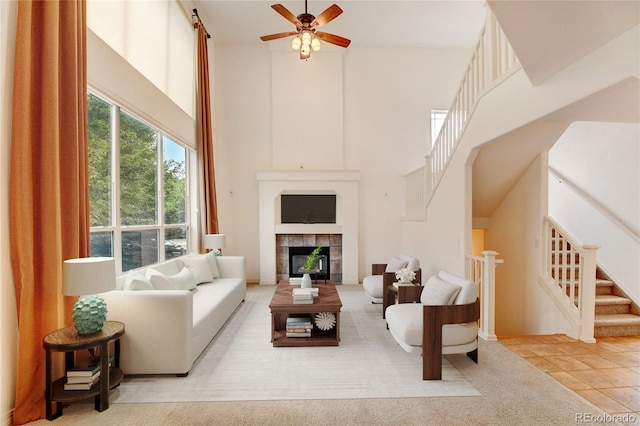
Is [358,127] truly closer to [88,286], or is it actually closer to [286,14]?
[286,14]

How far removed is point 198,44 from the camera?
5773mm

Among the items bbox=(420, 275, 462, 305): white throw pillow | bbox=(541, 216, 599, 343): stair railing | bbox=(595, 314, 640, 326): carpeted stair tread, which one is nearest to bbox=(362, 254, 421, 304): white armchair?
bbox=(420, 275, 462, 305): white throw pillow

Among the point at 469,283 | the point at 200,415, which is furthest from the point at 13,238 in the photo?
the point at 469,283

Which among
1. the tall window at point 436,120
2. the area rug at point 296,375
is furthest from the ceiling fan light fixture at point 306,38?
the tall window at point 436,120

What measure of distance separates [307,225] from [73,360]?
4634 mm

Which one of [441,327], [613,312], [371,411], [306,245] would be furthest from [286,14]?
[613,312]

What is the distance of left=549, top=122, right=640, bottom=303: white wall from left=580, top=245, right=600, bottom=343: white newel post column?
1.01 metres

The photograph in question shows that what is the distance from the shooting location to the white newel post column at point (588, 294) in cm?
357

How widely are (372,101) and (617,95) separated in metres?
4.85

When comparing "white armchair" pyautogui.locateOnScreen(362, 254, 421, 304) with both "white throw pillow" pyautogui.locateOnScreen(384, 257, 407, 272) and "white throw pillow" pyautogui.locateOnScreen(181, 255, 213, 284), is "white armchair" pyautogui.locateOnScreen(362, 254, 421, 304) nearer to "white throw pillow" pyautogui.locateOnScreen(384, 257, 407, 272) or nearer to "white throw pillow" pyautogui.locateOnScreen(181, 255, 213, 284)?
"white throw pillow" pyautogui.locateOnScreen(384, 257, 407, 272)

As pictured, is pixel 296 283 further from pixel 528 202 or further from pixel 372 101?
pixel 372 101

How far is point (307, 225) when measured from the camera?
671 cm

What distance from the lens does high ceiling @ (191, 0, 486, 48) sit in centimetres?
567

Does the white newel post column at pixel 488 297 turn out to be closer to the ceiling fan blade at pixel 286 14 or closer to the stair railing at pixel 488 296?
the stair railing at pixel 488 296
